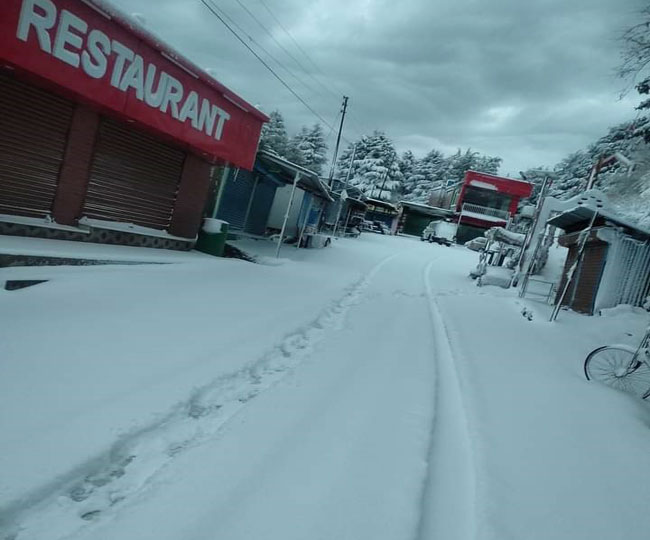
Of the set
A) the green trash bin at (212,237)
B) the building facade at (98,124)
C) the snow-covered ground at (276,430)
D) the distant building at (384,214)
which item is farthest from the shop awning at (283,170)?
the distant building at (384,214)

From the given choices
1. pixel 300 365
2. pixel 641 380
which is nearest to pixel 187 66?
pixel 300 365

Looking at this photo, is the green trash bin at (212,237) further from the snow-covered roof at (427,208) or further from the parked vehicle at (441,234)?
the snow-covered roof at (427,208)

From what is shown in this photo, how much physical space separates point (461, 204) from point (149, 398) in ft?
147

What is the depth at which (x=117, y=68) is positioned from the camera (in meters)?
6.43

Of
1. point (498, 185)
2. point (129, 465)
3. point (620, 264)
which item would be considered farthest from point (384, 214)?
point (129, 465)

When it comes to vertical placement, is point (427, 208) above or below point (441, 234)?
above

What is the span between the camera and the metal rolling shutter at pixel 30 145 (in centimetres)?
605

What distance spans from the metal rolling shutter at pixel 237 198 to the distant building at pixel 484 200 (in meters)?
32.6

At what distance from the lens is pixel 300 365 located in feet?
14.0

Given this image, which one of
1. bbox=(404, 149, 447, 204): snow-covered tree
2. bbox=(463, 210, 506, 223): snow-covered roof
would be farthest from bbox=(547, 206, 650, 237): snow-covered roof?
A: bbox=(404, 149, 447, 204): snow-covered tree

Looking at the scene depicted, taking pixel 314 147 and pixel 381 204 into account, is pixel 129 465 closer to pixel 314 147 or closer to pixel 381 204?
pixel 381 204

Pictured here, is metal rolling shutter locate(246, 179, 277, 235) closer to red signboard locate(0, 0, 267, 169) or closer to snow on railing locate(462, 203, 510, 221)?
red signboard locate(0, 0, 267, 169)

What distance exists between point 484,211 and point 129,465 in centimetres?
4531

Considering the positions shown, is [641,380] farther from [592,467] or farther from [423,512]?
[423,512]
